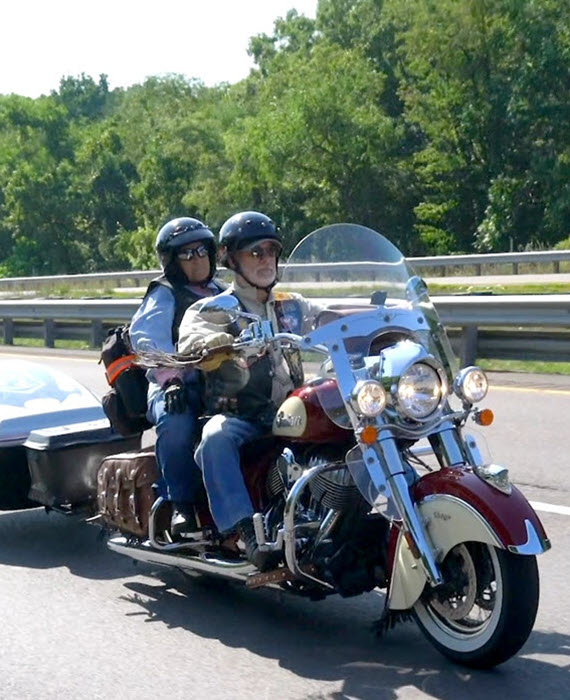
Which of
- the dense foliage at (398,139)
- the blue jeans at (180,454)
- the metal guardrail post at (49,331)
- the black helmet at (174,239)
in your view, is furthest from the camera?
the dense foliage at (398,139)

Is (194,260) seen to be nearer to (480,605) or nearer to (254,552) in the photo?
(254,552)

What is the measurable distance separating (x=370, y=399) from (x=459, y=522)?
54 cm

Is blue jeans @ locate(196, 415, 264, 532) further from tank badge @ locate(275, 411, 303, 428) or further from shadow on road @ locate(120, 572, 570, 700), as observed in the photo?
shadow on road @ locate(120, 572, 570, 700)

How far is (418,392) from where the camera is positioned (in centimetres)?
493

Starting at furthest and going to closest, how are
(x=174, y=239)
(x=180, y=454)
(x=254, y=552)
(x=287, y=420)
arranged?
(x=174, y=239) < (x=180, y=454) < (x=254, y=552) < (x=287, y=420)

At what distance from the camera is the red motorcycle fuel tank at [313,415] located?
513 cm

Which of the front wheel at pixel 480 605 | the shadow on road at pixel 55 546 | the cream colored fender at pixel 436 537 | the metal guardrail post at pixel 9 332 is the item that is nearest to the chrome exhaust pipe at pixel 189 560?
the shadow on road at pixel 55 546

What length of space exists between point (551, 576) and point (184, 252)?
7.71ft

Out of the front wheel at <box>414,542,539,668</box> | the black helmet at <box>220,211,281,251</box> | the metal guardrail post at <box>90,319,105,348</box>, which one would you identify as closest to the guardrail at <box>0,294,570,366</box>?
the metal guardrail post at <box>90,319,105,348</box>

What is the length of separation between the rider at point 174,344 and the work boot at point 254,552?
18.8 inches

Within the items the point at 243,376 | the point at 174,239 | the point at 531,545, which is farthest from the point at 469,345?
the point at 531,545

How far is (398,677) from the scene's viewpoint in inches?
195

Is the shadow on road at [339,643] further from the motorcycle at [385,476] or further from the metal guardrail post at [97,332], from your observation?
the metal guardrail post at [97,332]

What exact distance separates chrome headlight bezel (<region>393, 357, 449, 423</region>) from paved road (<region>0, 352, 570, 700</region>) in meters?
0.96
